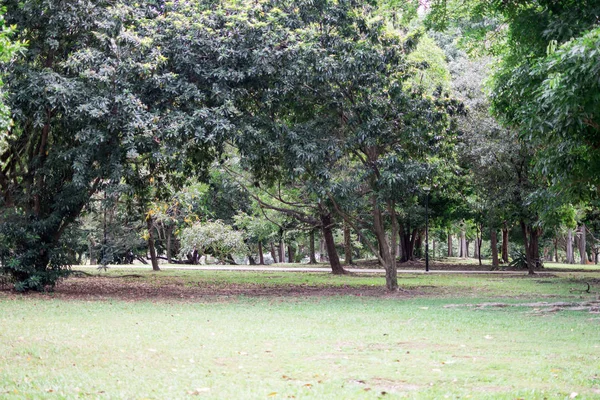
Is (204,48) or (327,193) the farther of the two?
(327,193)

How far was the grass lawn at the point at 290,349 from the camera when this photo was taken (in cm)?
675

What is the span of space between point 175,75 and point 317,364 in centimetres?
1091

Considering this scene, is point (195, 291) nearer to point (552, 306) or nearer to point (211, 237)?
point (552, 306)

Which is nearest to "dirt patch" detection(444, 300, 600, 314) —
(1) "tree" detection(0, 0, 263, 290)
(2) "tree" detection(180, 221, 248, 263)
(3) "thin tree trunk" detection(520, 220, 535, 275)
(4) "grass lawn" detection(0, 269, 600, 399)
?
(4) "grass lawn" detection(0, 269, 600, 399)

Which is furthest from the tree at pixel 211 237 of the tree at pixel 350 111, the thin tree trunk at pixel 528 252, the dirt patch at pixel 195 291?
the tree at pixel 350 111

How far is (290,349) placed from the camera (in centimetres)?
931

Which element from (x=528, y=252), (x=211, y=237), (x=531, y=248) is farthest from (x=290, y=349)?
(x=211, y=237)

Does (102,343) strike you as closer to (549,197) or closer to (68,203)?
(68,203)

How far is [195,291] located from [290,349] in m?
11.9

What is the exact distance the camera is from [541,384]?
6.95m

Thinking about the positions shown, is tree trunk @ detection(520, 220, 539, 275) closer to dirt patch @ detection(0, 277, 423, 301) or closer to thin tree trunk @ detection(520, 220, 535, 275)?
thin tree trunk @ detection(520, 220, 535, 275)

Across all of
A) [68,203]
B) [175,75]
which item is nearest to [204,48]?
[175,75]

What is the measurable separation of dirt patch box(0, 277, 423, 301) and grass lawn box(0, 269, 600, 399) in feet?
2.40

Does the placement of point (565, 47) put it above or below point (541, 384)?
above
